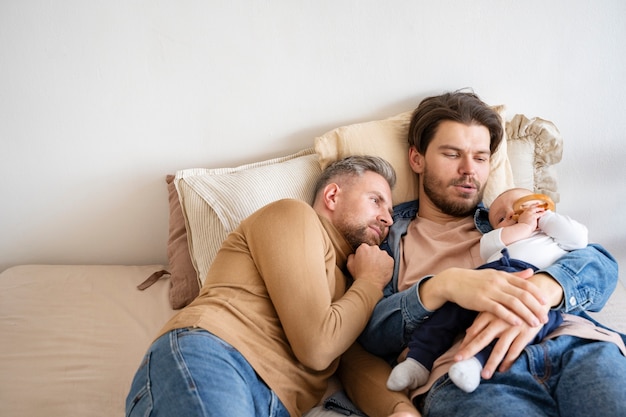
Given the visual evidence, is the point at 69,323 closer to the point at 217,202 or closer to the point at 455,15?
the point at 217,202

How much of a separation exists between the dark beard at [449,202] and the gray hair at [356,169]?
5.3 inches

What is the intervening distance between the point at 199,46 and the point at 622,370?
1.61 meters

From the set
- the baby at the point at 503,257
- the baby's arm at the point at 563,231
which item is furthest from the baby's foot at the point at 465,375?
the baby's arm at the point at 563,231

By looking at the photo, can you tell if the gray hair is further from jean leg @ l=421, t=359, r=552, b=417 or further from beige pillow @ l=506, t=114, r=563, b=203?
jean leg @ l=421, t=359, r=552, b=417

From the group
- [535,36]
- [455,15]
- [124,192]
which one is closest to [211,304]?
[124,192]

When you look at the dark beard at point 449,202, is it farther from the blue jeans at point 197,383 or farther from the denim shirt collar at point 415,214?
the blue jeans at point 197,383

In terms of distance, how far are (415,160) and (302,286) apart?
0.79 metres

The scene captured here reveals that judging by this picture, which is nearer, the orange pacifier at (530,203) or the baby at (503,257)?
the baby at (503,257)

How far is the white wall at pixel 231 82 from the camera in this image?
176 centimetres

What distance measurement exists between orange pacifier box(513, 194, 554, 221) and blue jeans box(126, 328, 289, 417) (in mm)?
846

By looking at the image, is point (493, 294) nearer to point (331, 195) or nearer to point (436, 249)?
point (436, 249)

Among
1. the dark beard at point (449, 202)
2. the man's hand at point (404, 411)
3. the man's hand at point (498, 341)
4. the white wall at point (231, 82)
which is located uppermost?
the white wall at point (231, 82)

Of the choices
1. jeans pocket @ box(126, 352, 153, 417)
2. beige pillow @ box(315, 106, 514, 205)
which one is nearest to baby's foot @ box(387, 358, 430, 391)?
jeans pocket @ box(126, 352, 153, 417)

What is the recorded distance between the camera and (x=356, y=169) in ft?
5.16
